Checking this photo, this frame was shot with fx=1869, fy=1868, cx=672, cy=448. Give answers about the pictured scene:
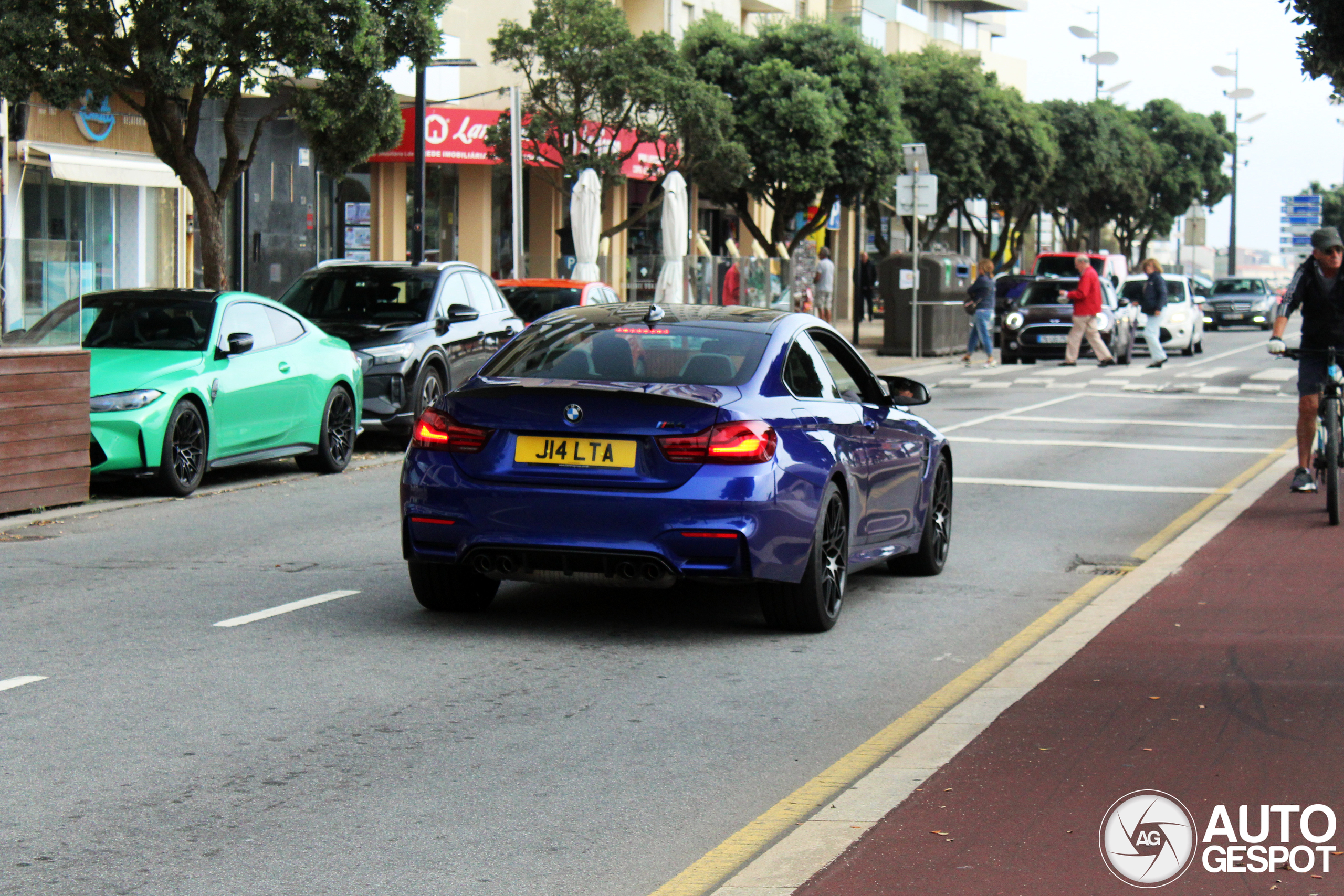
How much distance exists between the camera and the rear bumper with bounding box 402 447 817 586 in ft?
24.8

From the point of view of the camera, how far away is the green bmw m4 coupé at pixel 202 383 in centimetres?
1280

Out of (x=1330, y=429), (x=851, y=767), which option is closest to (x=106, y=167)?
(x=1330, y=429)

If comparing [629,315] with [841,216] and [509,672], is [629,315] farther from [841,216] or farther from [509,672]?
[841,216]

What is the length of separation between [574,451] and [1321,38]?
260 inches

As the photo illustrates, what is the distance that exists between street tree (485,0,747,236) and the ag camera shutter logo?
2958 cm

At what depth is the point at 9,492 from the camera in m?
12.1

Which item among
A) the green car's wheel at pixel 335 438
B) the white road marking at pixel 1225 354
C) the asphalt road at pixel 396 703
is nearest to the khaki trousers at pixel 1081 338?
the white road marking at pixel 1225 354

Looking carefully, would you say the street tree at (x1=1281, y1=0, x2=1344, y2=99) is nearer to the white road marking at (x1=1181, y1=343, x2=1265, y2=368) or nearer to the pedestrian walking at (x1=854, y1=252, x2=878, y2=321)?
the white road marking at (x1=1181, y1=343, x2=1265, y2=368)

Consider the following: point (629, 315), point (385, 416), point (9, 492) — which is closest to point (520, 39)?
point (385, 416)

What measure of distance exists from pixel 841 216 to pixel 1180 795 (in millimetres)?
58361

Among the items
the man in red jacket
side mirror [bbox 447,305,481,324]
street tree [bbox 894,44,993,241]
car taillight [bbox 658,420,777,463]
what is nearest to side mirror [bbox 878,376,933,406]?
car taillight [bbox 658,420,777,463]

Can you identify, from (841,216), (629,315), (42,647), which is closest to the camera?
(42,647)

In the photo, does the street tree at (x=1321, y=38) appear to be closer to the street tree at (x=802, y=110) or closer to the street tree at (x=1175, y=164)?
the street tree at (x=802, y=110)

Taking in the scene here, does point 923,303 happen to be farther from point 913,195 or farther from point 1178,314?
point 1178,314
